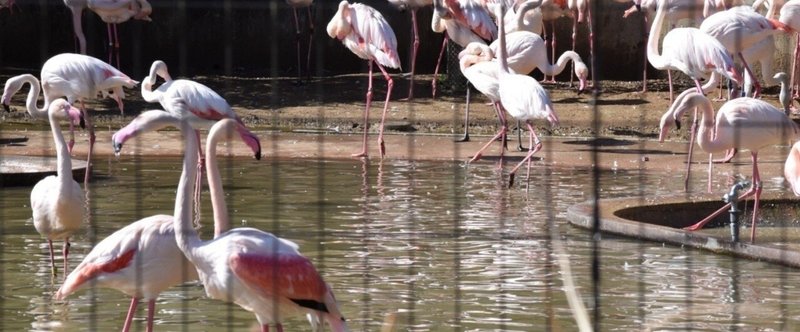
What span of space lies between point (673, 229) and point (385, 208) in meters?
1.76

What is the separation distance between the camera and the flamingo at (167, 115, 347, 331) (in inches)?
170

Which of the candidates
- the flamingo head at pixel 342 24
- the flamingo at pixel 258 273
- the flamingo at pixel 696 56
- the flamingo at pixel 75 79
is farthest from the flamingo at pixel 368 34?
the flamingo at pixel 258 273

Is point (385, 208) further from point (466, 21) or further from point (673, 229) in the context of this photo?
point (466, 21)

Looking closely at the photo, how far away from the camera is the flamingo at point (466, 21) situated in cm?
1203

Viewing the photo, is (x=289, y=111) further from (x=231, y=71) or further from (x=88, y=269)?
(x=88, y=269)

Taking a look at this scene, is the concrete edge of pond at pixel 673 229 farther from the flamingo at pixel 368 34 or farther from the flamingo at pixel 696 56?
the flamingo at pixel 368 34

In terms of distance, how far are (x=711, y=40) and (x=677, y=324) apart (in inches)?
193

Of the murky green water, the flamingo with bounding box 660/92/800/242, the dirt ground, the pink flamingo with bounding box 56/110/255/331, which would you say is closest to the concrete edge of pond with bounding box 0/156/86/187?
the murky green water

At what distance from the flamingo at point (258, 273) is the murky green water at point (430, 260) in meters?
0.59

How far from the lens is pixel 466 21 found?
1209 cm

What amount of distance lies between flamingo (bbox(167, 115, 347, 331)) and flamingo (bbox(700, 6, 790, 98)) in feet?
21.5

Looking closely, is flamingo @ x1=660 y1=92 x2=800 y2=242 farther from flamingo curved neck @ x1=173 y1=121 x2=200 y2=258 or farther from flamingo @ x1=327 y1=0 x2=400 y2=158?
flamingo @ x1=327 y1=0 x2=400 y2=158

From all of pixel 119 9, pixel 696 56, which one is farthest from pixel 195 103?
pixel 119 9

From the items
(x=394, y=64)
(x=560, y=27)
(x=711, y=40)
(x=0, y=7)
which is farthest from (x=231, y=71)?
(x=711, y=40)
